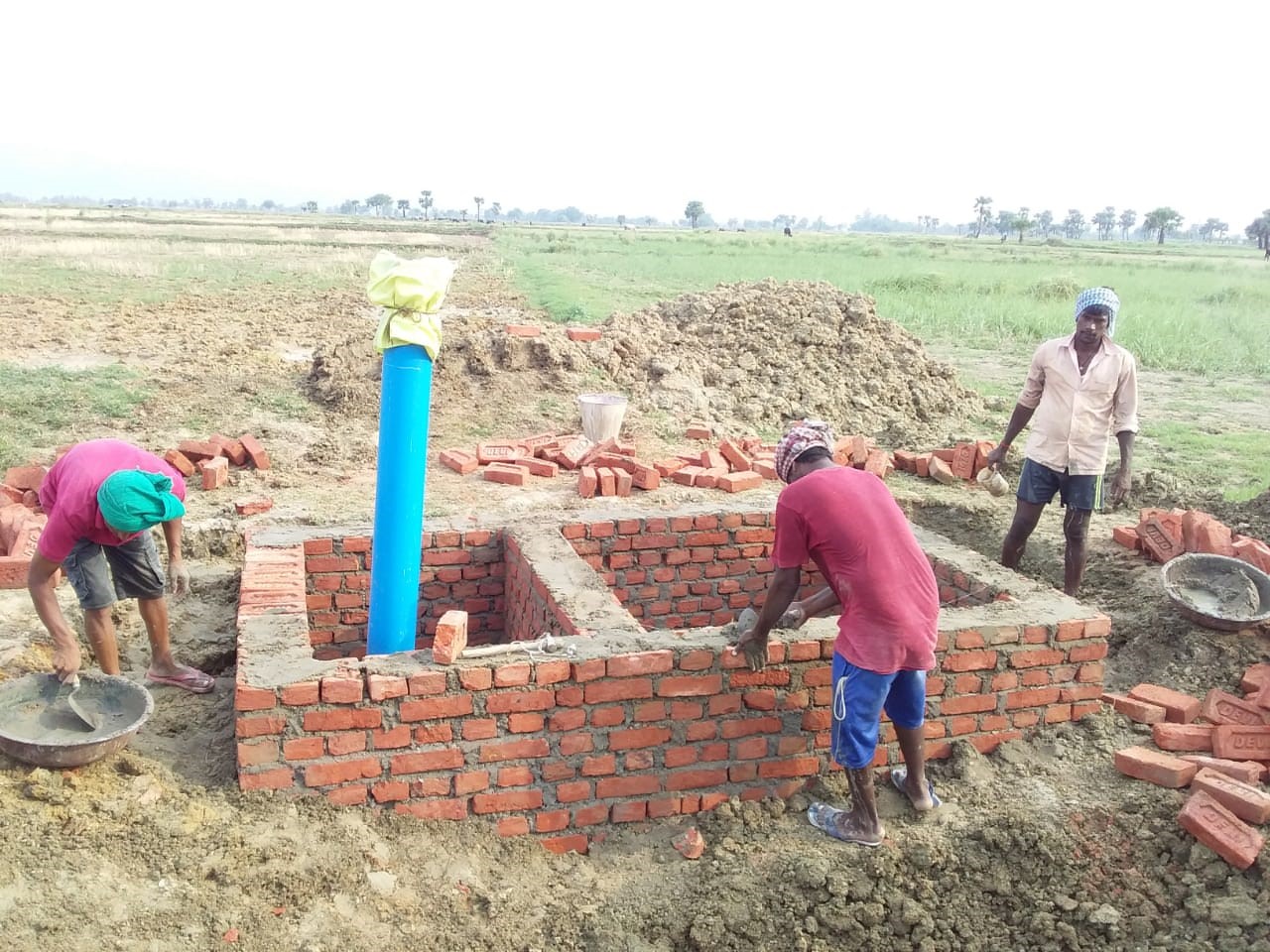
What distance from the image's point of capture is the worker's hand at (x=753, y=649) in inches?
137

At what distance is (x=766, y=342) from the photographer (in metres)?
12.4

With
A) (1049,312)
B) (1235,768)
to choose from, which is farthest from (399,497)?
(1049,312)

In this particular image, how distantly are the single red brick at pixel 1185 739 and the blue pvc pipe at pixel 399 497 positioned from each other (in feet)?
10.2

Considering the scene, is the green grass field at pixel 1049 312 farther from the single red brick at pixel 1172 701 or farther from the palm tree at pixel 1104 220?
the palm tree at pixel 1104 220

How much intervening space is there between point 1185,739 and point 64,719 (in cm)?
435

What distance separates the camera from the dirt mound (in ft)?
36.1

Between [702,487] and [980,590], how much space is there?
3.68 metres

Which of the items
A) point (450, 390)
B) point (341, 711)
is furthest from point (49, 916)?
point (450, 390)

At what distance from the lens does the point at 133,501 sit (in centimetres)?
372

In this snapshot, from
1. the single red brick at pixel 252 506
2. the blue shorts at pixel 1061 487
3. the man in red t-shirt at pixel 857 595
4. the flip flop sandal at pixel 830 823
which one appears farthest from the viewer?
the single red brick at pixel 252 506

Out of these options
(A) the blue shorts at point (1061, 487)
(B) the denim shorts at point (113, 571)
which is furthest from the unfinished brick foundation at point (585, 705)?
(A) the blue shorts at point (1061, 487)

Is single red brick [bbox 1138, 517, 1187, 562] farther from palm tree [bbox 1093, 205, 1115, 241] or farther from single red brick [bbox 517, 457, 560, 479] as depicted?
palm tree [bbox 1093, 205, 1115, 241]

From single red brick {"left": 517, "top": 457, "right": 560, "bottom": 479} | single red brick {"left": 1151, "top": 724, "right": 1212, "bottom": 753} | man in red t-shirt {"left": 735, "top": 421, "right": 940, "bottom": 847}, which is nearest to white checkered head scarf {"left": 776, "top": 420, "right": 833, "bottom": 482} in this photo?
man in red t-shirt {"left": 735, "top": 421, "right": 940, "bottom": 847}

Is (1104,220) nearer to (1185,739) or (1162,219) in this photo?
(1162,219)
